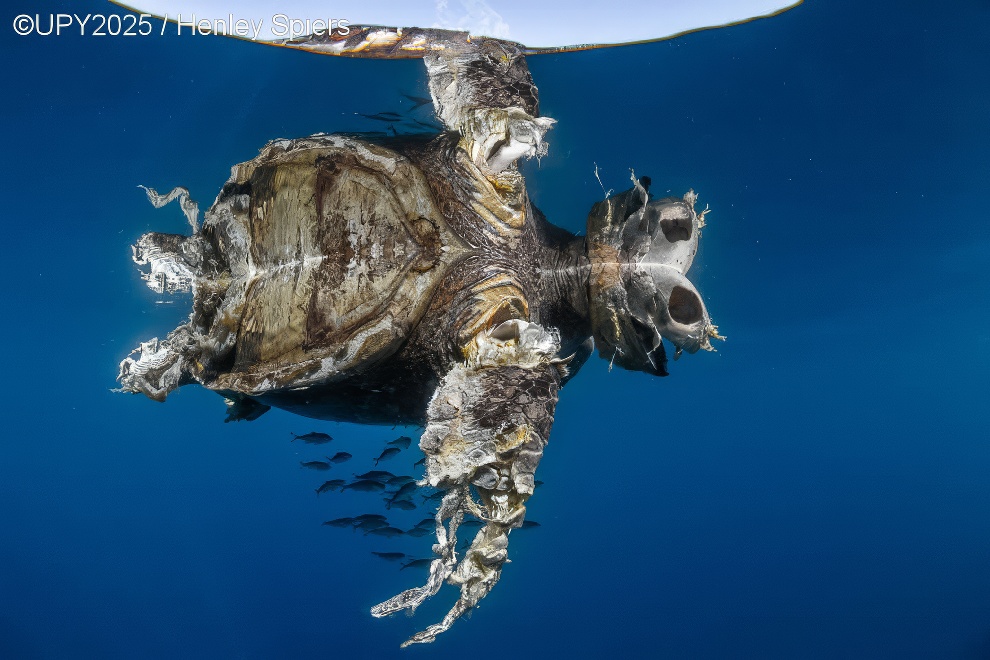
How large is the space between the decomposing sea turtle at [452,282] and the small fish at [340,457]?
1.85 metres

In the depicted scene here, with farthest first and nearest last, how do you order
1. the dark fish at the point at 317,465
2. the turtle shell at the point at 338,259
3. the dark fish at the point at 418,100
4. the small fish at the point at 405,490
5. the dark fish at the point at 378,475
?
the dark fish at the point at 317,465, the dark fish at the point at 378,475, the small fish at the point at 405,490, the dark fish at the point at 418,100, the turtle shell at the point at 338,259

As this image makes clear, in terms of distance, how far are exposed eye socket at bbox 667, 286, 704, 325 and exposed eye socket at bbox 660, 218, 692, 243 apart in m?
0.17

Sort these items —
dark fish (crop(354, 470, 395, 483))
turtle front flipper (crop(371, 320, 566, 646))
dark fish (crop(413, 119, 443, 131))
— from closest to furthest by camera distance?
turtle front flipper (crop(371, 320, 566, 646))
dark fish (crop(413, 119, 443, 131))
dark fish (crop(354, 470, 395, 483))

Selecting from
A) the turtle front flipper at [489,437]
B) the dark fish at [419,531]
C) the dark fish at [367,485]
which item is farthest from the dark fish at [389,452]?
the turtle front flipper at [489,437]

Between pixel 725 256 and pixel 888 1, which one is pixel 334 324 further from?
pixel 888 1

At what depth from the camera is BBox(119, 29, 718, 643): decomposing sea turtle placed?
1607 millimetres

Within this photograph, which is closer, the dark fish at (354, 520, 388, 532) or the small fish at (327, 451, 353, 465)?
the small fish at (327, 451, 353, 465)

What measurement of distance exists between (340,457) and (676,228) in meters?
2.91

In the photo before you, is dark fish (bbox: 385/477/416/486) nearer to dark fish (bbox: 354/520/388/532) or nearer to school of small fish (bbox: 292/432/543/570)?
school of small fish (bbox: 292/432/543/570)

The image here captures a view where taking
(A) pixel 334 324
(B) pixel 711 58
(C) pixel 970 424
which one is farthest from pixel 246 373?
(C) pixel 970 424

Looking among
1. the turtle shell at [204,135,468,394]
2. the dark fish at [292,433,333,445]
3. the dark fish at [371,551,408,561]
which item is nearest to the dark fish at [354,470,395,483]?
the dark fish at [292,433,333,445]

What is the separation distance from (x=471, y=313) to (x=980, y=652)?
15.4 ft

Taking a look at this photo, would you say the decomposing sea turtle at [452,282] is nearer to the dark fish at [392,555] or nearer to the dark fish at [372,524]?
the dark fish at [372,524]

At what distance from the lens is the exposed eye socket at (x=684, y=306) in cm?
189
